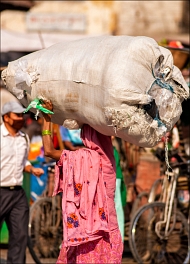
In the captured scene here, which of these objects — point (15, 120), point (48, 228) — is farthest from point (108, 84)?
point (48, 228)

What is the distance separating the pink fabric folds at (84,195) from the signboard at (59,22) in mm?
16889

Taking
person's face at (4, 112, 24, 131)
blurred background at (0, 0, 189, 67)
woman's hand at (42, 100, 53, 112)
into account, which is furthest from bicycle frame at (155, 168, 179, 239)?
blurred background at (0, 0, 189, 67)

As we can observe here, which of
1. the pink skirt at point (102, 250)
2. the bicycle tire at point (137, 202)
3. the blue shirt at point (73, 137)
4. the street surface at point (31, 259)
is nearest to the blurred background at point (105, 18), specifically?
the blue shirt at point (73, 137)

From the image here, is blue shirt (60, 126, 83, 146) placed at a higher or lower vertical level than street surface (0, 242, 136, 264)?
higher

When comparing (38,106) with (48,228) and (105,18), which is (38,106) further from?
(105,18)

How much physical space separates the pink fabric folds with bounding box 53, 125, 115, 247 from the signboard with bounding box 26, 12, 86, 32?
55.4ft

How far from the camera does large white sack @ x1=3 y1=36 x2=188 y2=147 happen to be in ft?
17.0

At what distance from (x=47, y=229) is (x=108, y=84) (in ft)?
13.1

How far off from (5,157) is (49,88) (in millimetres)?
2049

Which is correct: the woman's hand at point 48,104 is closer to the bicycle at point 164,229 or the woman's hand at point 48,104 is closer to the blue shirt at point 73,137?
the bicycle at point 164,229

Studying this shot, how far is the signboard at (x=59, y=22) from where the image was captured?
2245 centimetres

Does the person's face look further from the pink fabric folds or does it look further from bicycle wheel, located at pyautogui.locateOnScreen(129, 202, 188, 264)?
the pink fabric folds

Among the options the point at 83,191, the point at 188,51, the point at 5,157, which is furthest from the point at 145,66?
the point at 188,51

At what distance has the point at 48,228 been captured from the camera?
884 cm
